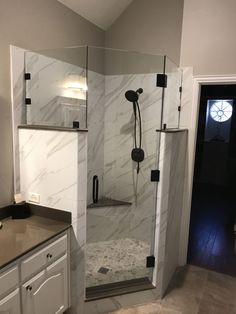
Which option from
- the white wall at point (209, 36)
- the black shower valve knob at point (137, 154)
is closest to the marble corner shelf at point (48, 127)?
the black shower valve knob at point (137, 154)

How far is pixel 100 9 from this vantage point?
110 inches

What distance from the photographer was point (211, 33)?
101 inches

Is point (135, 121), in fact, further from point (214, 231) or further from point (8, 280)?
point (214, 231)

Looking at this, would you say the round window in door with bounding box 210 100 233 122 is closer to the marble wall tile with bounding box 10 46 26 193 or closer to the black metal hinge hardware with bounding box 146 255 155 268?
the black metal hinge hardware with bounding box 146 255 155 268

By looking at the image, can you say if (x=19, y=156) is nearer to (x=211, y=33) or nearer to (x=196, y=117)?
(x=196, y=117)

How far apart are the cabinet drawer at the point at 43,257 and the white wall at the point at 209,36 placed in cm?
216

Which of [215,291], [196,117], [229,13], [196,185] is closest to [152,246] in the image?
[215,291]

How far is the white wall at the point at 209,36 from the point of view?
2486mm

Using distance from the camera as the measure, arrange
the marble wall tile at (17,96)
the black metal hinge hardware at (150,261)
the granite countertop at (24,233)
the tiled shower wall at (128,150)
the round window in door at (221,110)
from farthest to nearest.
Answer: the round window in door at (221,110), the tiled shower wall at (128,150), the black metal hinge hardware at (150,261), the marble wall tile at (17,96), the granite countertop at (24,233)

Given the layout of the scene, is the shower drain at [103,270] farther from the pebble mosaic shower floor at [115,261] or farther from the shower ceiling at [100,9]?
the shower ceiling at [100,9]

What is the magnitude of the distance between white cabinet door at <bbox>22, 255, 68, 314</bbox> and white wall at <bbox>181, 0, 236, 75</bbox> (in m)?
2.31

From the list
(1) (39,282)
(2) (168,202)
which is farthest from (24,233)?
(2) (168,202)

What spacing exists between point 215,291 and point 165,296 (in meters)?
0.53

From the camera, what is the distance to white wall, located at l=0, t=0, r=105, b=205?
1955mm
